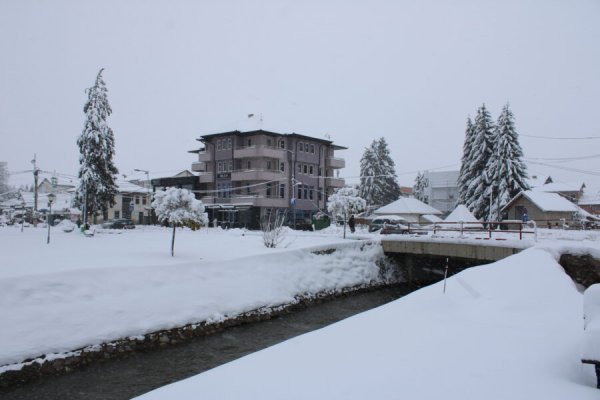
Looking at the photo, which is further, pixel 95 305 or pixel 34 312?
pixel 95 305

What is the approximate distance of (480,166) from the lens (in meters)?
53.1

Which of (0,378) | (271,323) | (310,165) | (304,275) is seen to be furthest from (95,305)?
(310,165)

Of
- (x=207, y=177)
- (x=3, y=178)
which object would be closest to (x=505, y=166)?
(x=207, y=177)

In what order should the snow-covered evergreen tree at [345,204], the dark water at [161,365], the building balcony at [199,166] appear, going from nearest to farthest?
the dark water at [161,365], the snow-covered evergreen tree at [345,204], the building balcony at [199,166]

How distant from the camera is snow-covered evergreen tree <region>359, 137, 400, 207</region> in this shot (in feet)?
255

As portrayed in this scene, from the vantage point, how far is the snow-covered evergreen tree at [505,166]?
1954 inches

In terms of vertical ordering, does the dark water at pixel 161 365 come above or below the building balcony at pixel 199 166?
Result: below

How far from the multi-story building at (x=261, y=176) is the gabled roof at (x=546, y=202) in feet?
82.9

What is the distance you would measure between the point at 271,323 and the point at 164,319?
14.8ft

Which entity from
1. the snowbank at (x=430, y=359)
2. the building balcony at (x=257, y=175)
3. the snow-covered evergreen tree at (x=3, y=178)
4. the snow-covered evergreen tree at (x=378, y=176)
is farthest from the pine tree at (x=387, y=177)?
the snow-covered evergreen tree at (x=3, y=178)

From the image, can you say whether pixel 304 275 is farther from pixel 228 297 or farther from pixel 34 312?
pixel 34 312

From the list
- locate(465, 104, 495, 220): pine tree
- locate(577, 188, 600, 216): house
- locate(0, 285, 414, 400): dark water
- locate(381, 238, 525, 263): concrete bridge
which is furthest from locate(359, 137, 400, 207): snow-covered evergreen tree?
Result: locate(0, 285, 414, 400): dark water

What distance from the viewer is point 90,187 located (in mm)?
44688

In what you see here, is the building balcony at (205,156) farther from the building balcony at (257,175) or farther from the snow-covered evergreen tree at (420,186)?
the snow-covered evergreen tree at (420,186)
